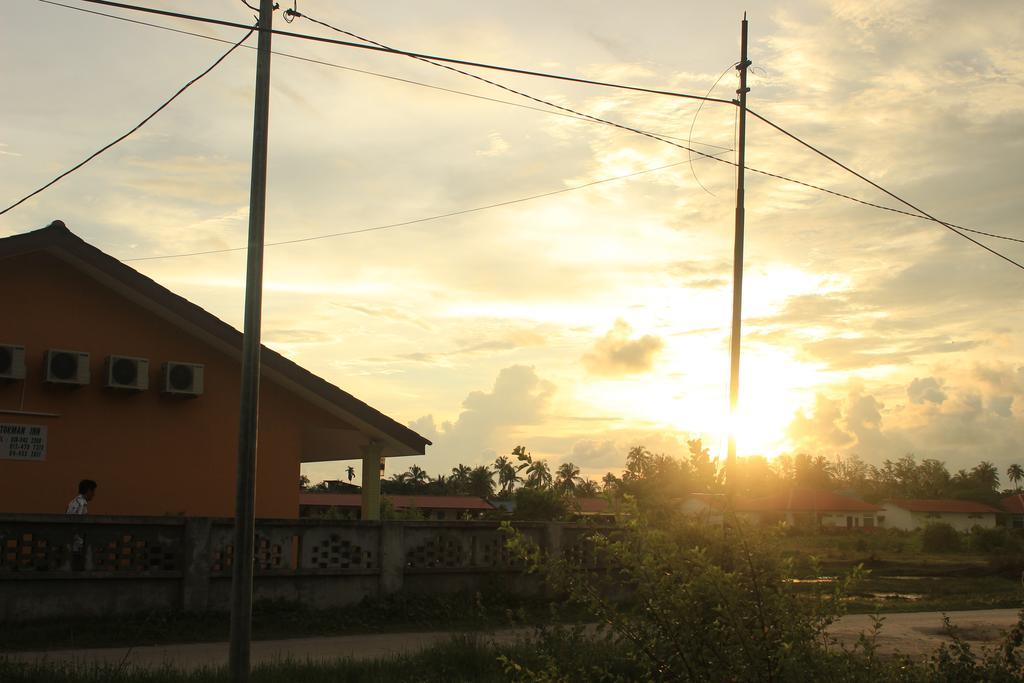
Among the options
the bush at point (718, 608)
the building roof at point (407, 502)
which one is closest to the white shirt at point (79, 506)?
the bush at point (718, 608)

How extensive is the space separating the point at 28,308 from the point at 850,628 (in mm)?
14313

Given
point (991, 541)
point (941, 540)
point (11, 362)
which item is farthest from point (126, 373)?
point (941, 540)

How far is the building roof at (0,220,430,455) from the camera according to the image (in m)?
15.4

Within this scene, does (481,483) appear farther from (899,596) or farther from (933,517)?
(899,596)

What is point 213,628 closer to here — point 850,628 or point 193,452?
point 193,452

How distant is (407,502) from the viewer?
250 feet

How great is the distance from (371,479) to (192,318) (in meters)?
4.93

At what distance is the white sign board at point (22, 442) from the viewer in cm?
1509

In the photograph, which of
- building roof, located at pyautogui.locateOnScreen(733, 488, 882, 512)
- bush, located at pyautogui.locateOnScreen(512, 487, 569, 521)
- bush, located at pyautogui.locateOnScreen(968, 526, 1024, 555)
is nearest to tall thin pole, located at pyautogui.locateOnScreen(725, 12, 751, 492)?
bush, located at pyautogui.locateOnScreen(512, 487, 569, 521)

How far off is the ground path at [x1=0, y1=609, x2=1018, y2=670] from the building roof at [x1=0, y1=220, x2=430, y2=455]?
565 centimetres

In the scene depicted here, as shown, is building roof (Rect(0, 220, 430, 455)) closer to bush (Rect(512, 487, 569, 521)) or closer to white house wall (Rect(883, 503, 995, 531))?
bush (Rect(512, 487, 569, 521))

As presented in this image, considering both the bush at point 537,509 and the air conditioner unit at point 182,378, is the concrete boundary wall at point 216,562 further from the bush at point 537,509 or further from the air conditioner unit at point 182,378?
the bush at point 537,509

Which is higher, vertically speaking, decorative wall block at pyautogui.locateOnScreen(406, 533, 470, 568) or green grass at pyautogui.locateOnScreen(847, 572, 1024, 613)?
decorative wall block at pyautogui.locateOnScreen(406, 533, 470, 568)

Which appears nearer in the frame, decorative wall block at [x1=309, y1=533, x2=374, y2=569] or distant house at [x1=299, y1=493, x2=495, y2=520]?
decorative wall block at [x1=309, y1=533, x2=374, y2=569]
